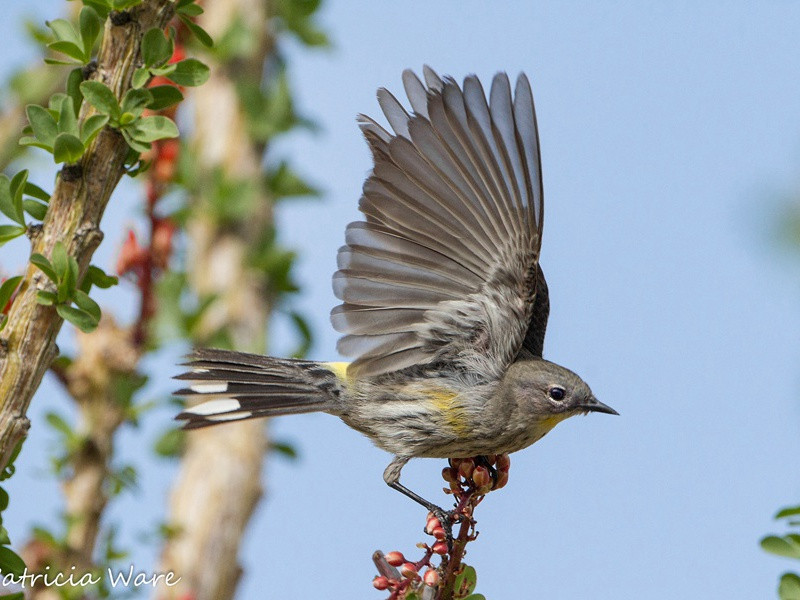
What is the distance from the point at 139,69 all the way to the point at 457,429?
2211 mm

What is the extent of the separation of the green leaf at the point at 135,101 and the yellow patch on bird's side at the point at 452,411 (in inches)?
82.3

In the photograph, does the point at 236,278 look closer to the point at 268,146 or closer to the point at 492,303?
the point at 268,146

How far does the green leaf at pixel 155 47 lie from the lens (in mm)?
2475

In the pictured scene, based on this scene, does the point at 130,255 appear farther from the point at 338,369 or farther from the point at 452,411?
the point at 452,411

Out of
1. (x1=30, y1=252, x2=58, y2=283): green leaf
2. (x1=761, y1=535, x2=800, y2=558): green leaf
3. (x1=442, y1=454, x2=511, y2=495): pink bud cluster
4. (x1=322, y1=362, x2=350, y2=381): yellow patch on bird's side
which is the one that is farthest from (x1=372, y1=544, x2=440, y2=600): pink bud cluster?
(x1=322, y1=362, x2=350, y2=381): yellow patch on bird's side

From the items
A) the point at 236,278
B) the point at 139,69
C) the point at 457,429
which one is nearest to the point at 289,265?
the point at 236,278

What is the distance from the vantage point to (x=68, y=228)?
241 centimetres

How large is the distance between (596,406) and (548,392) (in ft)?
0.78

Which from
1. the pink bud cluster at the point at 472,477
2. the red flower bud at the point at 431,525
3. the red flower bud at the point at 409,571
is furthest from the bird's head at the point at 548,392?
the red flower bud at the point at 409,571

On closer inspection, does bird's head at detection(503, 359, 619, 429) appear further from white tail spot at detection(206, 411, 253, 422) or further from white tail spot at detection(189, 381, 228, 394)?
white tail spot at detection(189, 381, 228, 394)

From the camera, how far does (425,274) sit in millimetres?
3947

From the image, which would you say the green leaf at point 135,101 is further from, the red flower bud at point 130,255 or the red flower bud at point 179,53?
the red flower bud at point 130,255

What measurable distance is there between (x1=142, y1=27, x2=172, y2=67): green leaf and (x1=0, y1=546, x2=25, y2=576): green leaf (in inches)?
48.8

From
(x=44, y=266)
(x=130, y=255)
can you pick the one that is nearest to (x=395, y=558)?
(x=44, y=266)
